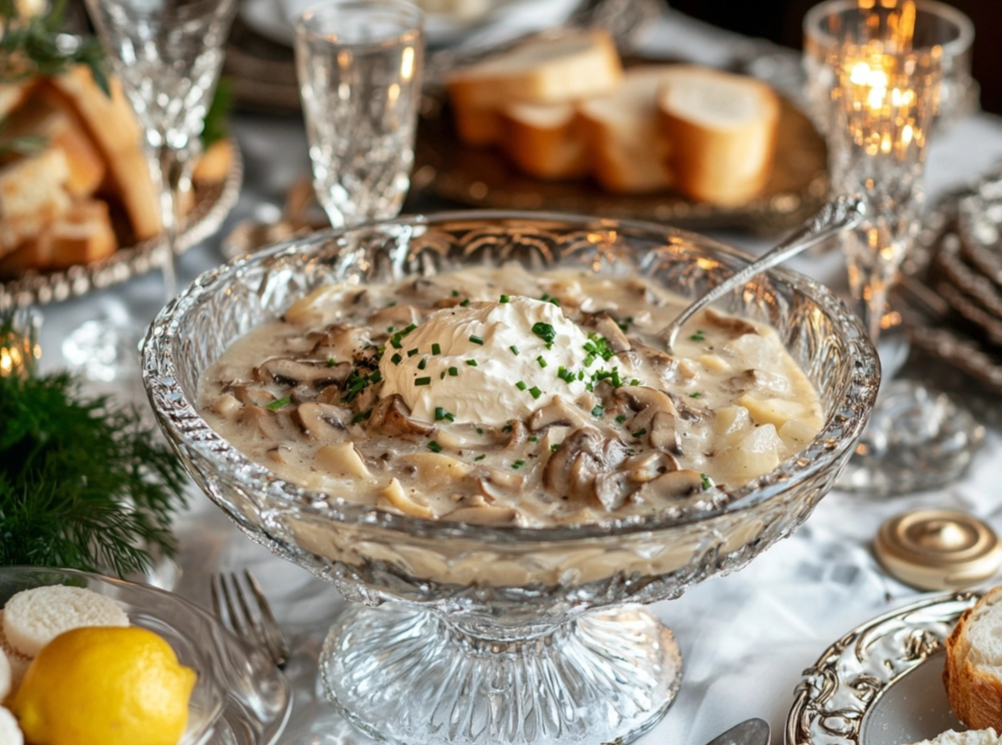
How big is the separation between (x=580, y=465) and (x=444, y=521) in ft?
0.89

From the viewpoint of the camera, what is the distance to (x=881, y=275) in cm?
257

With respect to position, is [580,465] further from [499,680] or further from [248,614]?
[248,614]

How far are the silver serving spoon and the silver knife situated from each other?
0.65 metres

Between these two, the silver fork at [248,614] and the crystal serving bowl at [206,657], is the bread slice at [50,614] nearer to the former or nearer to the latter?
the crystal serving bowl at [206,657]

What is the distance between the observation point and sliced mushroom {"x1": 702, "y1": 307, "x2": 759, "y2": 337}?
2137mm

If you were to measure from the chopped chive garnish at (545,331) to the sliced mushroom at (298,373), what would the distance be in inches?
12.7

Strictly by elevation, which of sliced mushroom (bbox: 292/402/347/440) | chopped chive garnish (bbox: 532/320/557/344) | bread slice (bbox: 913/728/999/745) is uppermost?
chopped chive garnish (bbox: 532/320/557/344)

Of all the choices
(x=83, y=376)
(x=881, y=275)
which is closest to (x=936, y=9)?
(x=881, y=275)

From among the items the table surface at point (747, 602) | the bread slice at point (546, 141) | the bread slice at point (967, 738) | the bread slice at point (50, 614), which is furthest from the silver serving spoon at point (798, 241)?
the bread slice at point (546, 141)

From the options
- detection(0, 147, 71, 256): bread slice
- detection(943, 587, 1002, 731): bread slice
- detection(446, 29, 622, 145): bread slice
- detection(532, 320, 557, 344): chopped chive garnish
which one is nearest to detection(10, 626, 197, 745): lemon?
detection(532, 320, 557, 344): chopped chive garnish

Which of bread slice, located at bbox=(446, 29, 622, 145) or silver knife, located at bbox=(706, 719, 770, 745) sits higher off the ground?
silver knife, located at bbox=(706, 719, 770, 745)

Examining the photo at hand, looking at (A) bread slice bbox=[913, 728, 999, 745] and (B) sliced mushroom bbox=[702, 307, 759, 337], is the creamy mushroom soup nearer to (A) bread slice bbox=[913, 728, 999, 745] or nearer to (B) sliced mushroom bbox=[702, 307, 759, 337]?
(B) sliced mushroom bbox=[702, 307, 759, 337]

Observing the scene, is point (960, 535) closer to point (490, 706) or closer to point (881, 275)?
point (881, 275)

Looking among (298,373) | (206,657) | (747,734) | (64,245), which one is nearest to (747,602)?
(747,734)
